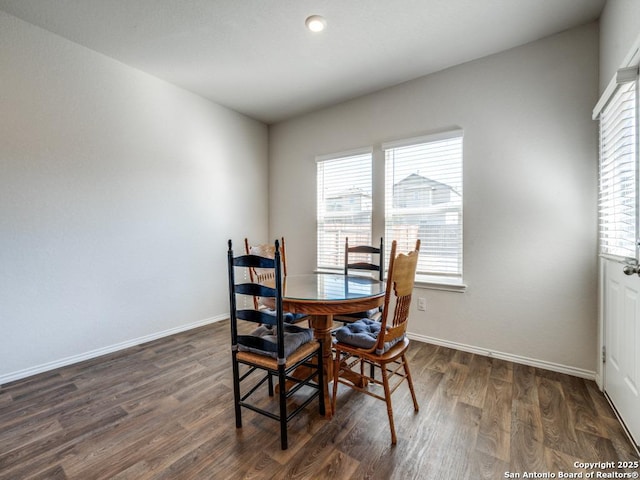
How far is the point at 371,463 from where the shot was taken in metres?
1.43

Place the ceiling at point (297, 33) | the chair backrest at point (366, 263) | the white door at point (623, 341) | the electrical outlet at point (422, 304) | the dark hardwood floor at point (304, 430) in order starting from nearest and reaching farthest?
the dark hardwood floor at point (304, 430) → the white door at point (623, 341) → the ceiling at point (297, 33) → the chair backrest at point (366, 263) → the electrical outlet at point (422, 304)

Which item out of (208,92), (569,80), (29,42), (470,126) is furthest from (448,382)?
(29,42)

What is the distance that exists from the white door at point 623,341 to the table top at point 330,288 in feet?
4.36

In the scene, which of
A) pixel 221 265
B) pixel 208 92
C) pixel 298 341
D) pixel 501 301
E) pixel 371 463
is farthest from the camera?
pixel 221 265

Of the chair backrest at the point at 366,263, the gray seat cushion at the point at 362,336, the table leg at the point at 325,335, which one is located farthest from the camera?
the chair backrest at the point at 366,263

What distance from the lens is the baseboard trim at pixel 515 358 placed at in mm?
2270

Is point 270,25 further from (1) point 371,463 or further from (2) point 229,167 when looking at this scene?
(1) point 371,463

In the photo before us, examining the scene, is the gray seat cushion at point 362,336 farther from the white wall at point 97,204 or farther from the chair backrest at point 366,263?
the white wall at point 97,204

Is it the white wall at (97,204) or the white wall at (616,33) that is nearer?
the white wall at (616,33)

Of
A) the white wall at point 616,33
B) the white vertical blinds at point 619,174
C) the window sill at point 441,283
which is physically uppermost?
the white wall at point 616,33

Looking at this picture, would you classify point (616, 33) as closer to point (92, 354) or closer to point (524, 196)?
point (524, 196)

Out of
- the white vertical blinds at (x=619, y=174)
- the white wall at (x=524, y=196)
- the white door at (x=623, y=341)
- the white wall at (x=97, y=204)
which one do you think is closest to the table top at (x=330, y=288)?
the white wall at (x=524, y=196)

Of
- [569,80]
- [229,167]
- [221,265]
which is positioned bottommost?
[221,265]

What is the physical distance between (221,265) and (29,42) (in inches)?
103
